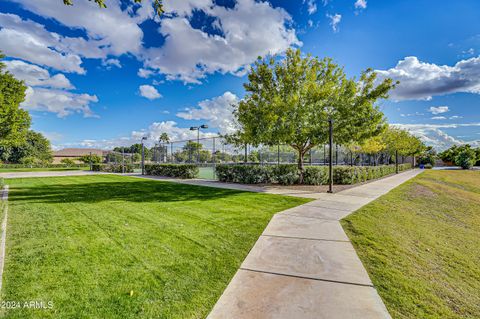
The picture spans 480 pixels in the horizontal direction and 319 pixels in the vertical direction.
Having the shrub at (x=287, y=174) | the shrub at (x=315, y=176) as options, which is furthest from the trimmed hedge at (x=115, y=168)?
the shrub at (x=315, y=176)

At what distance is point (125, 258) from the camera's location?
3477mm

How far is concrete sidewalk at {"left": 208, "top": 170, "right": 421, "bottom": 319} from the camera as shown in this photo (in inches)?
88.9

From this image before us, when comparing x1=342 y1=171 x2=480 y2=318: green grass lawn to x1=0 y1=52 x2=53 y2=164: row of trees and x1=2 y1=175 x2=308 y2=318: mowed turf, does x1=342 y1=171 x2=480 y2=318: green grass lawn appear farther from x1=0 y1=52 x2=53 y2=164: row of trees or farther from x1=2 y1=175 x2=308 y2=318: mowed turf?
x1=0 y1=52 x2=53 y2=164: row of trees

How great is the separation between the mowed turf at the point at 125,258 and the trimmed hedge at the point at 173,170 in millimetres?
11020

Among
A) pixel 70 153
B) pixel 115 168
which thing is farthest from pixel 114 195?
pixel 70 153

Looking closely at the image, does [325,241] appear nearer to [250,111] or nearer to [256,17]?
[250,111]

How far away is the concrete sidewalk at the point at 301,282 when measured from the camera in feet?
7.41

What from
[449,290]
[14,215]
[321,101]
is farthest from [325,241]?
[321,101]

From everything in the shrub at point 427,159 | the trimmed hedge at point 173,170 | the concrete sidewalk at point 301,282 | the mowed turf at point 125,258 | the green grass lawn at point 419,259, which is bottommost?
the green grass lawn at point 419,259

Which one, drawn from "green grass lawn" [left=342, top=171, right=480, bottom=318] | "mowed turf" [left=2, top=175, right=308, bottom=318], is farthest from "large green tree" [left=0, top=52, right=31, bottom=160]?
"green grass lawn" [left=342, top=171, right=480, bottom=318]

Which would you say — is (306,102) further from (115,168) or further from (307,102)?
(115,168)

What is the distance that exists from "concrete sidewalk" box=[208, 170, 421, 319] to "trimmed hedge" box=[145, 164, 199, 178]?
45.1ft

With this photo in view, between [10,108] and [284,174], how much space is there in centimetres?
1878

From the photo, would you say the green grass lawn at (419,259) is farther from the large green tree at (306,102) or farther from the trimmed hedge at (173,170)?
the trimmed hedge at (173,170)
